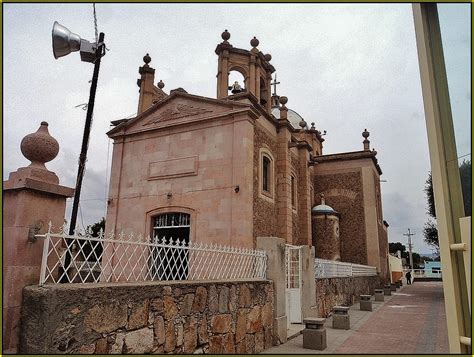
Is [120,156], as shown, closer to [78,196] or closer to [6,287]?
[78,196]

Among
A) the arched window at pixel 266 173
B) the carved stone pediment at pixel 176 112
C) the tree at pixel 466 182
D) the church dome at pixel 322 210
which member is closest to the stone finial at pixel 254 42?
the carved stone pediment at pixel 176 112

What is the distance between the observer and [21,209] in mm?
3312

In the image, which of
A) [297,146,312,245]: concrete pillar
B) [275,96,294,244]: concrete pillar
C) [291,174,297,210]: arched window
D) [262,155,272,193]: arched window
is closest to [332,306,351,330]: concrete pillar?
[275,96,294,244]: concrete pillar

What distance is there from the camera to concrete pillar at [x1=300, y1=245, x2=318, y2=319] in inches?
384

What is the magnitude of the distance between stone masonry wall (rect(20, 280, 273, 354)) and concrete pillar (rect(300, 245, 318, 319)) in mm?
3046

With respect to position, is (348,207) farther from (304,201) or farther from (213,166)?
(213,166)

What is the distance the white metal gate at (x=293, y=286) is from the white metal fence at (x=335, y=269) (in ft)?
3.05

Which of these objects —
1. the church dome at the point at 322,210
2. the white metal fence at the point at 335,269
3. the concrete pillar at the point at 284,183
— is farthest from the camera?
the church dome at the point at 322,210

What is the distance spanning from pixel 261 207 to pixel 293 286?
4.25m

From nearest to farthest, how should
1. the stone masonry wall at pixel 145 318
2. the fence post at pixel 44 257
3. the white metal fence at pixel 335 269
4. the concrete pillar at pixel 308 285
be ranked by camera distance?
the stone masonry wall at pixel 145 318 → the fence post at pixel 44 257 → the concrete pillar at pixel 308 285 → the white metal fence at pixel 335 269

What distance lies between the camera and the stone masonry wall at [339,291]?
11.0m

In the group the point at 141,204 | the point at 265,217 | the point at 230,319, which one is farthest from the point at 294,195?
the point at 230,319

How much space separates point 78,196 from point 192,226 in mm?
6727

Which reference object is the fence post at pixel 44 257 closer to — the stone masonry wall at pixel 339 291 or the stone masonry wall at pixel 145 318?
the stone masonry wall at pixel 145 318
